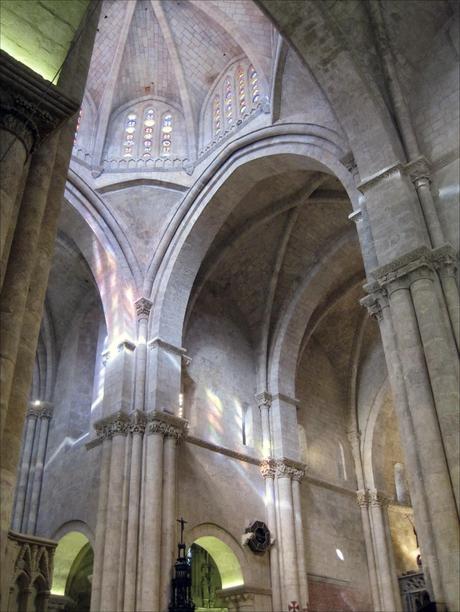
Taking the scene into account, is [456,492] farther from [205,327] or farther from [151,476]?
[205,327]

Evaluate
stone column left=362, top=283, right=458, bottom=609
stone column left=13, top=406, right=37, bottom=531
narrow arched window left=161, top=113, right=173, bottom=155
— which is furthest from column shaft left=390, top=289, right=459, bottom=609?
stone column left=13, top=406, right=37, bottom=531

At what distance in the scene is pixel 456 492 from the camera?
7082 millimetres

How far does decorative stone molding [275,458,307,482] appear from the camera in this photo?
15531mm

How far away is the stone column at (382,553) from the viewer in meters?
16.3

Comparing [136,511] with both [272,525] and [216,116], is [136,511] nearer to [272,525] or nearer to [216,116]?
[272,525]

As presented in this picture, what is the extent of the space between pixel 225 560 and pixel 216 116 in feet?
35.1

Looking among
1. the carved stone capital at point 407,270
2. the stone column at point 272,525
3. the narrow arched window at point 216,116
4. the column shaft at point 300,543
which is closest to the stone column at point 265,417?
the stone column at point 272,525

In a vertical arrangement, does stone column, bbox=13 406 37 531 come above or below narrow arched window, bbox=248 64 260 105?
below

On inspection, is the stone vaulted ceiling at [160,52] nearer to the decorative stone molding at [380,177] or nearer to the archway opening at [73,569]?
the decorative stone molding at [380,177]

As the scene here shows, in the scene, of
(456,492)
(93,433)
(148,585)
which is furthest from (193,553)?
(456,492)

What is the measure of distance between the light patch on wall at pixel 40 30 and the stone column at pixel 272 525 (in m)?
11.5

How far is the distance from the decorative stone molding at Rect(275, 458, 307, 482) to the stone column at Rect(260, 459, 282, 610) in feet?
0.41

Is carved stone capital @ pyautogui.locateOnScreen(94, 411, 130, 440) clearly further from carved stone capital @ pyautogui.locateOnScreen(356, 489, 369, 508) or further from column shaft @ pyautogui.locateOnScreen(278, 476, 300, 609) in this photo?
carved stone capital @ pyautogui.locateOnScreen(356, 489, 369, 508)

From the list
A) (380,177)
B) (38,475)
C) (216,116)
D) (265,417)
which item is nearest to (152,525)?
(265,417)
